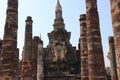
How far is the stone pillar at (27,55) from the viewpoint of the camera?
21.3 meters

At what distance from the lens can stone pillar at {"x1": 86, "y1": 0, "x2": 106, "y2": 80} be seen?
14.1m

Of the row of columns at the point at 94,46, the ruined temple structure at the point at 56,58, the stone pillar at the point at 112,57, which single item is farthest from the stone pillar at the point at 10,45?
the stone pillar at the point at 112,57

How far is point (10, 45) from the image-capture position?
50.3ft

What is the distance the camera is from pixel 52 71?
124 feet

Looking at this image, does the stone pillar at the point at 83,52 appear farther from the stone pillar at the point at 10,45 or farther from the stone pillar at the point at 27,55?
the stone pillar at the point at 10,45

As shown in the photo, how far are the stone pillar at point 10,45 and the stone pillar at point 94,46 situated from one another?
193 inches

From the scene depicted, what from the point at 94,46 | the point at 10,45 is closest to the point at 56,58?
the point at 10,45

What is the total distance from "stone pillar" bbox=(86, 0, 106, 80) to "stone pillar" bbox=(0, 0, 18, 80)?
4.89m

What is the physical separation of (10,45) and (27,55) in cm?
671

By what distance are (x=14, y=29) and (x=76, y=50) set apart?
27251 millimetres

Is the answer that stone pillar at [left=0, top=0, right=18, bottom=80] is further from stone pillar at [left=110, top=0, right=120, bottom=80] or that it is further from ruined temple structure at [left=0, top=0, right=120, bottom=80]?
stone pillar at [left=110, top=0, right=120, bottom=80]

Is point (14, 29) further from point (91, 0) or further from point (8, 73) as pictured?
point (91, 0)

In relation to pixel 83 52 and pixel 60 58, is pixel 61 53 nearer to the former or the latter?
pixel 60 58

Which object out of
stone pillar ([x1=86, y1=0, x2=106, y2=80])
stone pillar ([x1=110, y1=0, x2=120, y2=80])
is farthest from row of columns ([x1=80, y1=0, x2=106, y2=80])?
stone pillar ([x1=110, y1=0, x2=120, y2=80])
